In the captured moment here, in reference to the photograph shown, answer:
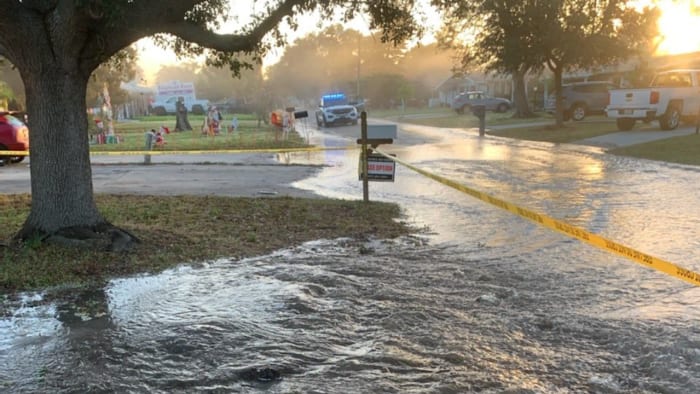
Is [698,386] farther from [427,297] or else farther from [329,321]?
[329,321]

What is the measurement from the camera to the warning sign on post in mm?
8914

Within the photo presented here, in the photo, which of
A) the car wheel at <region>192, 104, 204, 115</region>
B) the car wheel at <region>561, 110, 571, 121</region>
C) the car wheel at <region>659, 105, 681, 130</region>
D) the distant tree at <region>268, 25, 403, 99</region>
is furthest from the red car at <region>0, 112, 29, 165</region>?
the distant tree at <region>268, 25, 403, 99</region>

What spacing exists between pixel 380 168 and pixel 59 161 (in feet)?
14.7

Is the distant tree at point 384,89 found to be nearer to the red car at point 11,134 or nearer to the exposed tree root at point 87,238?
the red car at point 11,134

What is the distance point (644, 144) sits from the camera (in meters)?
18.1

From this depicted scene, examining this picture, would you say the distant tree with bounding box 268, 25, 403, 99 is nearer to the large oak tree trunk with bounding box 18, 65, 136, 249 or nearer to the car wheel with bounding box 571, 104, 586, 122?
the car wheel with bounding box 571, 104, 586, 122

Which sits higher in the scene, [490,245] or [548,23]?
[548,23]

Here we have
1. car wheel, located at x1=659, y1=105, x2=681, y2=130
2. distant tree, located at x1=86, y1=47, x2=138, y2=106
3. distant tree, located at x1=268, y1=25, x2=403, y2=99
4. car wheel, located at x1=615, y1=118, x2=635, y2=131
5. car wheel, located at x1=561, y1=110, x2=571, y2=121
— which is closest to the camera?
car wheel, located at x1=659, y1=105, x2=681, y2=130

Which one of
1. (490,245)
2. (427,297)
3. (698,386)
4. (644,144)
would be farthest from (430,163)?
(698,386)

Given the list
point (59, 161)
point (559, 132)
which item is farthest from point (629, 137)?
point (59, 161)

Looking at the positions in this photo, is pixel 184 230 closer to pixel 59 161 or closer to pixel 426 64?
pixel 59 161

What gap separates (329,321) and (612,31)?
24.1m

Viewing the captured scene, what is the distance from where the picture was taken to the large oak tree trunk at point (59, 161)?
6008mm

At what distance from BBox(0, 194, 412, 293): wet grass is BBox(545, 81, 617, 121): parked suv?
82.5ft
